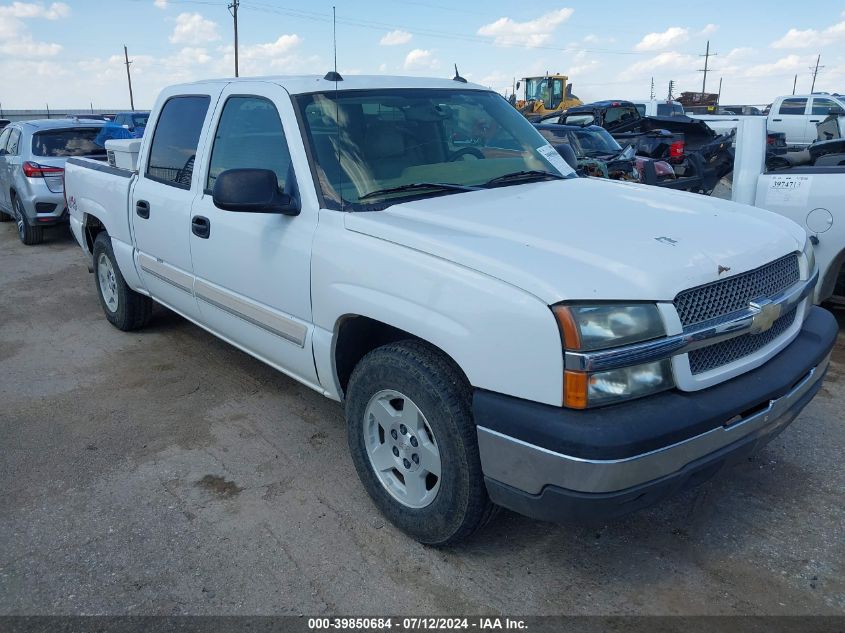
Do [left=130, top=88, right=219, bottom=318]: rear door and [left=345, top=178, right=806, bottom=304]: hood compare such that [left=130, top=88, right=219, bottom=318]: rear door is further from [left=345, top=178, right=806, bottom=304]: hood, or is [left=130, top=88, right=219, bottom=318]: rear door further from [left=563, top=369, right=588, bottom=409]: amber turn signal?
[left=563, top=369, right=588, bottom=409]: amber turn signal

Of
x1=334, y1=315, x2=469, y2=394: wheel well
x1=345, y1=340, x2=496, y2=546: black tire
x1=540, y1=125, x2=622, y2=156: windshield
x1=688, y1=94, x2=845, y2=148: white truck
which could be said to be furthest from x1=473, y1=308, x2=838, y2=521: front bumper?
x1=688, y1=94, x2=845, y2=148: white truck

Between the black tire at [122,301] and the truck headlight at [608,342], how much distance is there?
168 inches

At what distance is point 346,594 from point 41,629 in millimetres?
1104

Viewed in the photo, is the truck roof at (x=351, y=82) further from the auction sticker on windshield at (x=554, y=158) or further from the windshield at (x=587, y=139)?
the windshield at (x=587, y=139)

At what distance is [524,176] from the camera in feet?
11.8

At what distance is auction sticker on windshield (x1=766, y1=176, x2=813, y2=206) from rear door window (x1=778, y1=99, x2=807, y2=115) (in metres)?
18.0

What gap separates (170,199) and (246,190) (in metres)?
1.45

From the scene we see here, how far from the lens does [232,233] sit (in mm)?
3582

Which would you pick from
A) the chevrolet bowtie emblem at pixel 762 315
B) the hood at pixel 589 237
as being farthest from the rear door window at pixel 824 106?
the chevrolet bowtie emblem at pixel 762 315

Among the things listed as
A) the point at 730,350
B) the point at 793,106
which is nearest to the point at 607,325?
the point at 730,350

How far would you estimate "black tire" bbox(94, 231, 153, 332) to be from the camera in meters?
5.41

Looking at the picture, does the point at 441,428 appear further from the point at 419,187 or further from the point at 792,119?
the point at 792,119

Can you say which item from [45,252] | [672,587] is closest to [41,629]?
[672,587]

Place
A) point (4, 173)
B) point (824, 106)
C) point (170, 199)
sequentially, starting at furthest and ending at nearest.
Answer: point (824, 106) < point (4, 173) < point (170, 199)
